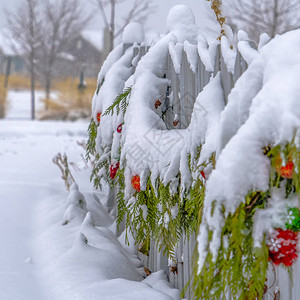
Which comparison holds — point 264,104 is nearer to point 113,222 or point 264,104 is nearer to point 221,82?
point 221,82

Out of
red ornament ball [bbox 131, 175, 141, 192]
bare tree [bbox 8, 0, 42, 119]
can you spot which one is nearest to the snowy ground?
red ornament ball [bbox 131, 175, 141, 192]

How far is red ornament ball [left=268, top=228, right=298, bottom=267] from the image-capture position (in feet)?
4.77

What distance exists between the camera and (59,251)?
10.3 ft

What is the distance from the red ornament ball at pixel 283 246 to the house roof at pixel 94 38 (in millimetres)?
34302

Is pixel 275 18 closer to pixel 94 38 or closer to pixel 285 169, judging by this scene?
pixel 285 169

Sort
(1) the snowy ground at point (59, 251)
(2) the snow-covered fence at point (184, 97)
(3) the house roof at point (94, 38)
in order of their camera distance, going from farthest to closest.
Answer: (3) the house roof at point (94, 38) < (1) the snowy ground at point (59, 251) < (2) the snow-covered fence at point (184, 97)

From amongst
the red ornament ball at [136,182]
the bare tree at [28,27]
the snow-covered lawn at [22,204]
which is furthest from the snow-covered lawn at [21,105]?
the red ornament ball at [136,182]

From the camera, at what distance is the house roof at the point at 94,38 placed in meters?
34.5

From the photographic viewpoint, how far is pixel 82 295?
93.0 inches

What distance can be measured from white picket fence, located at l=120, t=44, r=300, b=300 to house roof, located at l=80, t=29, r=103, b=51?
1297 inches

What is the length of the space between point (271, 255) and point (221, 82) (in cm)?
86

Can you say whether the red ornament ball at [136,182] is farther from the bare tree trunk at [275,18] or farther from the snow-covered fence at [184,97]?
the bare tree trunk at [275,18]

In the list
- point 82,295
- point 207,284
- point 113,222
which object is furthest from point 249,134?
point 113,222

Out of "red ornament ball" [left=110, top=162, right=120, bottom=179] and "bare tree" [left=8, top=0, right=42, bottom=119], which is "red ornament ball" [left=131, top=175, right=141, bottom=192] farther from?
"bare tree" [left=8, top=0, right=42, bottom=119]
